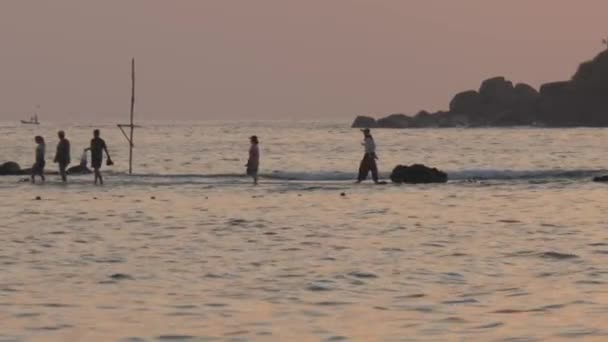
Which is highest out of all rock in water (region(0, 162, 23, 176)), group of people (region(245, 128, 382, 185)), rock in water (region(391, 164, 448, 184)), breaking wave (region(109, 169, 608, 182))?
group of people (region(245, 128, 382, 185))

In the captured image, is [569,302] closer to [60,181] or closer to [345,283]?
[345,283]

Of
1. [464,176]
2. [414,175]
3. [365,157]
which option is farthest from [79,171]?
[464,176]

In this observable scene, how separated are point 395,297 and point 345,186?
28.3 meters

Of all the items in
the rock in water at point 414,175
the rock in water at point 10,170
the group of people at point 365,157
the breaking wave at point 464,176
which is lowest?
the rock in water at point 10,170

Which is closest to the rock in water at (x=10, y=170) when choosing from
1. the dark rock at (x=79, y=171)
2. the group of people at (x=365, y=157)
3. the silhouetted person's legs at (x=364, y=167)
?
the dark rock at (x=79, y=171)

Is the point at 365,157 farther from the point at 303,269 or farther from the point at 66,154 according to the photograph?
the point at 303,269

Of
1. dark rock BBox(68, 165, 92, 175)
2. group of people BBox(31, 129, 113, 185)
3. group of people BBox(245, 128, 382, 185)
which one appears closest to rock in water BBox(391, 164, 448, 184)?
group of people BBox(245, 128, 382, 185)

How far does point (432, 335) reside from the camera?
11.6 meters

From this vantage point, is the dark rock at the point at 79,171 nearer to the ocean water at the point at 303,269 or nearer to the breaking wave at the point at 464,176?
the breaking wave at the point at 464,176

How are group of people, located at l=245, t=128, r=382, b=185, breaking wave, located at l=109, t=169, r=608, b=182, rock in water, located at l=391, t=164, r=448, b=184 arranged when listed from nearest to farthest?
1. group of people, located at l=245, t=128, r=382, b=185
2. rock in water, located at l=391, t=164, r=448, b=184
3. breaking wave, located at l=109, t=169, r=608, b=182

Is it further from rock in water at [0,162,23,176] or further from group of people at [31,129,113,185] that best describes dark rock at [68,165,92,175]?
group of people at [31,129,113,185]

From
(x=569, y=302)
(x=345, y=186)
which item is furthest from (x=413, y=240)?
(x=345, y=186)

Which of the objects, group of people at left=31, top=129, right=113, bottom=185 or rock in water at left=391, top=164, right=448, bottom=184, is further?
rock in water at left=391, top=164, right=448, bottom=184

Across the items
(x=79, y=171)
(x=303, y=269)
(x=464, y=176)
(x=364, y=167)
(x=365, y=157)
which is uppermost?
(x=365, y=157)
